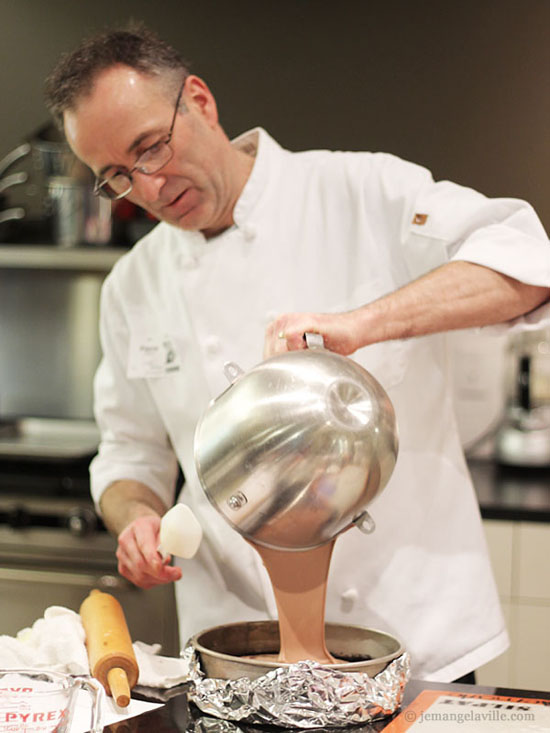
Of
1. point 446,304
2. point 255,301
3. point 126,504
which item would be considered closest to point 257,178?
point 255,301

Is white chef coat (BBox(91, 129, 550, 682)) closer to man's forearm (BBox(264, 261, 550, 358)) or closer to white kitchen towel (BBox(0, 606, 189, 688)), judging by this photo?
man's forearm (BBox(264, 261, 550, 358))

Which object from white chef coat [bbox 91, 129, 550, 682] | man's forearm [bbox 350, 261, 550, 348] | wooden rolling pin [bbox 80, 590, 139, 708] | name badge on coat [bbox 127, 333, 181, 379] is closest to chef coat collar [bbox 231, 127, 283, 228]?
white chef coat [bbox 91, 129, 550, 682]

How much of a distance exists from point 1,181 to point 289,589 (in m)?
1.94

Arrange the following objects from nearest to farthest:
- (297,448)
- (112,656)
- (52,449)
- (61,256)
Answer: (297,448) < (112,656) < (52,449) < (61,256)

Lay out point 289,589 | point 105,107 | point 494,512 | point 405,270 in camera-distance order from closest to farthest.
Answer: point 289,589 < point 105,107 < point 405,270 < point 494,512

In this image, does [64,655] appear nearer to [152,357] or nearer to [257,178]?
[152,357]

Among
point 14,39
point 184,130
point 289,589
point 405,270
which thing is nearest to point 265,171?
point 184,130

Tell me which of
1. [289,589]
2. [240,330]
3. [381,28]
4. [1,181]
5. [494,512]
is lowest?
[494,512]

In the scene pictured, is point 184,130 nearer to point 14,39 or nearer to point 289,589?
point 289,589

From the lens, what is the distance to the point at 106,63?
4.66 ft

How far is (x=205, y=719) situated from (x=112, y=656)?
0.14 meters

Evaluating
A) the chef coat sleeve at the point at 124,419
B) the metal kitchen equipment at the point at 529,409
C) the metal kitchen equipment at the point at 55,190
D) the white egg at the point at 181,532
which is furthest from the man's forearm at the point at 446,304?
the metal kitchen equipment at the point at 55,190

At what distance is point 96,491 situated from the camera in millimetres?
1658

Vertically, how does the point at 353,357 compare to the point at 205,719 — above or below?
above
